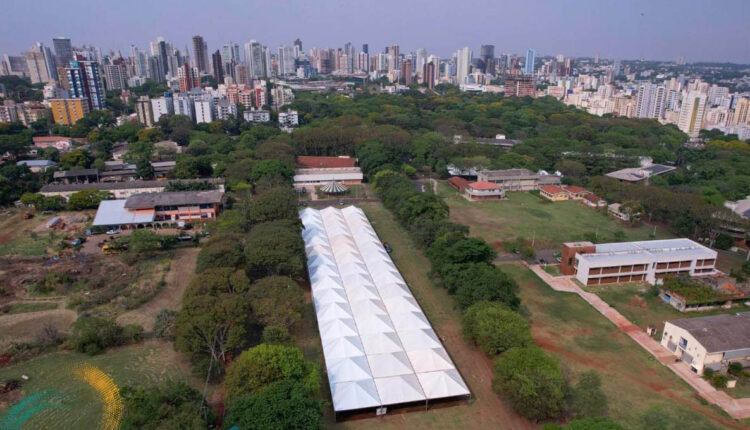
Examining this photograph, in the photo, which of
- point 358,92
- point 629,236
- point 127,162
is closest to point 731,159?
point 629,236

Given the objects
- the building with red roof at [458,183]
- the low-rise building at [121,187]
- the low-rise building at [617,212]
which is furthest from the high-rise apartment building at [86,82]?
the low-rise building at [617,212]

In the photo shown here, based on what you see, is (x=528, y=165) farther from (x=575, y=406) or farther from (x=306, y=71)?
(x=306, y=71)

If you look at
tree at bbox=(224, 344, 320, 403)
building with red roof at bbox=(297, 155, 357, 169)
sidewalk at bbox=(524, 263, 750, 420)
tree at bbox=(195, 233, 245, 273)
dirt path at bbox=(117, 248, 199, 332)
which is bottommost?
sidewalk at bbox=(524, 263, 750, 420)

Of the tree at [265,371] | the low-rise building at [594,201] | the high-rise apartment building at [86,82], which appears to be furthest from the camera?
the high-rise apartment building at [86,82]

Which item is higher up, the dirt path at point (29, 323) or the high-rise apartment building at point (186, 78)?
the high-rise apartment building at point (186, 78)

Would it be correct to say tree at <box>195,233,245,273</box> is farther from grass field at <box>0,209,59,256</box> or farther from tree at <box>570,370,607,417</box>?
tree at <box>570,370,607,417</box>

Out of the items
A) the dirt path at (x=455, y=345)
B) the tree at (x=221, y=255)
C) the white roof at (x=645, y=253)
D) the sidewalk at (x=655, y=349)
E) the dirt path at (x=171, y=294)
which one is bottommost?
the sidewalk at (x=655, y=349)

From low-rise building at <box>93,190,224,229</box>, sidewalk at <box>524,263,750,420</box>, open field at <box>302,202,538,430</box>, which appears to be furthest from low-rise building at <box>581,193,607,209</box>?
low-rise building at <box>93,190,224,229</box>

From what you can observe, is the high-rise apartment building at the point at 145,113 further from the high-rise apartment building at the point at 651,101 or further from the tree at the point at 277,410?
the high-rise apartment building at the point at 651,101
